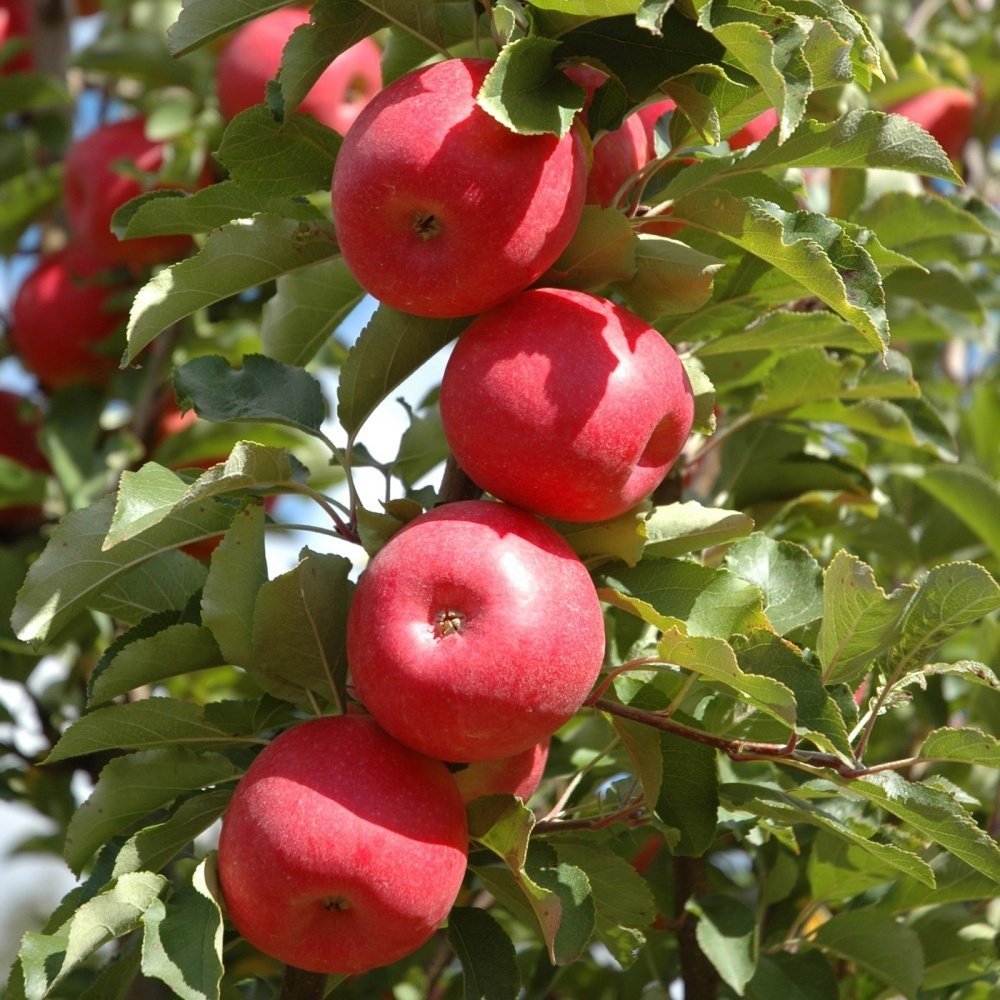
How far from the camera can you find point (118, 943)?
5.82 ft

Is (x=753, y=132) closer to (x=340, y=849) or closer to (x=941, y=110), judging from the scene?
(x=340, y=849)

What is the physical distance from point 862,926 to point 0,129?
7.81 ft

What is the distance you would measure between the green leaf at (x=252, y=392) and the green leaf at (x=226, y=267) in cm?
7

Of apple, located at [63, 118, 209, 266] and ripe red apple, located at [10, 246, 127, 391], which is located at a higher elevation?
apple, located at [63, 118, 209, 266]

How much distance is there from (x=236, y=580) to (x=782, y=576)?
1.86 feet

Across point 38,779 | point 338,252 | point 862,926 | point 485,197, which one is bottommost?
point 38,779

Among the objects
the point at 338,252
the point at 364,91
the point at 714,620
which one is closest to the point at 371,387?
the point at 338,252

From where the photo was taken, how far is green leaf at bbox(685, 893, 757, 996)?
1504 mm

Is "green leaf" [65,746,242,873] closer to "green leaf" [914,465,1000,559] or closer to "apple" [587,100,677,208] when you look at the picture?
"apple" [587,100,677,208]

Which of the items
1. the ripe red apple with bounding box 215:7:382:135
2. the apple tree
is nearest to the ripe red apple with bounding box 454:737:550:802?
the apple tree

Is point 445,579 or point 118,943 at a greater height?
point 445,579

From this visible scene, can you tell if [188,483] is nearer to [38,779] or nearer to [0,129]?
[38,779]

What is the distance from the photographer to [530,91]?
45.1 inches

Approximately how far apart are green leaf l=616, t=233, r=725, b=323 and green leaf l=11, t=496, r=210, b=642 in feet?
1.58
